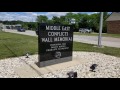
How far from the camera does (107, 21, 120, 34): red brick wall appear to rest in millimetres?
28881

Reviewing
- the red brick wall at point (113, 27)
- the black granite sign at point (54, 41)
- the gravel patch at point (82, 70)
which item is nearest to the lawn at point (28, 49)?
the gravel patch at point (82, 70)

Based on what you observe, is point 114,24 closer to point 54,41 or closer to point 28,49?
point 28,49

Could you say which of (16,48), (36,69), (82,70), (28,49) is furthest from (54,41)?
(16,48)

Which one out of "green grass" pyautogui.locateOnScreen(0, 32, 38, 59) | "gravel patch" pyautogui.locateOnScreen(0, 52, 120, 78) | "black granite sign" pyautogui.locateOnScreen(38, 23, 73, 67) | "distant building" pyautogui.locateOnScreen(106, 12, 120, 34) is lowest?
"gravel patch" pyautogui.locateOnScreen(0, 52, 120, 78)

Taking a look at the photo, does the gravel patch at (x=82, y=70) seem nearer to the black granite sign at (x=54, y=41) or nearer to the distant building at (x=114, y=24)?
the black granite sign at (x=54, y=41)

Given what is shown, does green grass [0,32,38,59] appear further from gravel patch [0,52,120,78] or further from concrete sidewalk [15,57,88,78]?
concrete sidewalk [15,57,88,78]

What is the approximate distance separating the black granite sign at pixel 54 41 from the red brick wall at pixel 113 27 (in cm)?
2449

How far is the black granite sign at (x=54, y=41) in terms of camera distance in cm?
554

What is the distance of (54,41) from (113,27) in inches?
1040

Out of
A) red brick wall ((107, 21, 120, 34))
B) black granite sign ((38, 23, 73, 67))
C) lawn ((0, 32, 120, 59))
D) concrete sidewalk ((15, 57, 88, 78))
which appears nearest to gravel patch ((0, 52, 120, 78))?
concrete sidewalk ((15, 57, 88, 78))

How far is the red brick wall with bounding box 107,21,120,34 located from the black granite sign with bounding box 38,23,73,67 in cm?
2449
